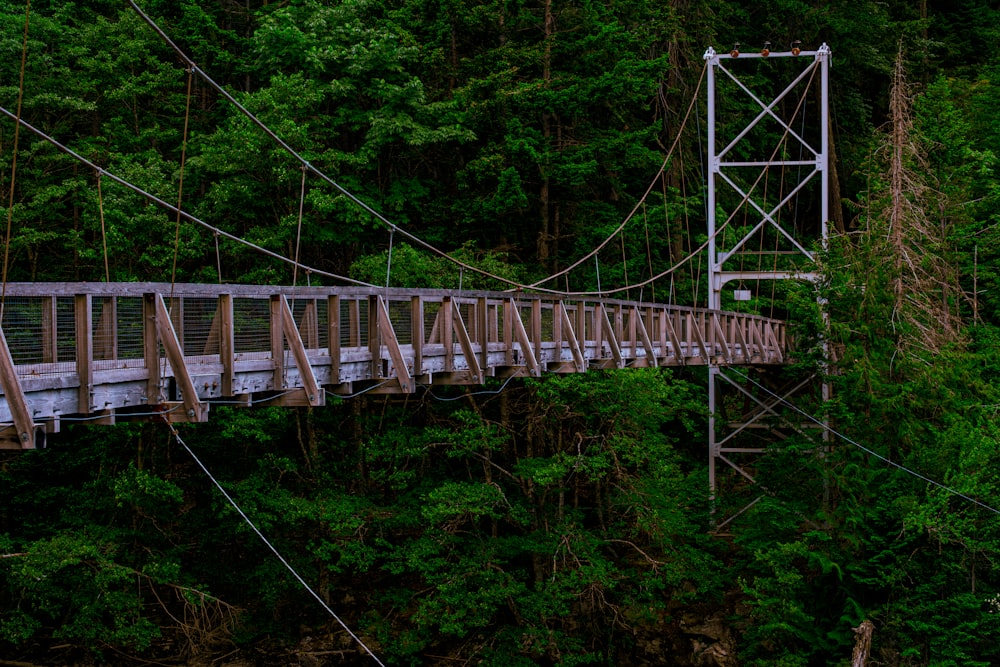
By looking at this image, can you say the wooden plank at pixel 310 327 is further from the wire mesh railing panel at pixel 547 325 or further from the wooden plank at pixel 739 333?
the wooden plank at pixel 739 333

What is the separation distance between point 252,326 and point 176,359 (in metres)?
1.13

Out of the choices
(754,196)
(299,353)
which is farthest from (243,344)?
(754,196)

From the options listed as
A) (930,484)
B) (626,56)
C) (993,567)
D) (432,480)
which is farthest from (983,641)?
(626,56)

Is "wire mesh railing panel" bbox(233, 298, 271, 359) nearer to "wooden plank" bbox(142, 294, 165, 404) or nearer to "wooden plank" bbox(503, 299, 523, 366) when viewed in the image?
"wooden plank" bbox(142, 294, 165, 404)

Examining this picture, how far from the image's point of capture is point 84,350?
17.8 ft

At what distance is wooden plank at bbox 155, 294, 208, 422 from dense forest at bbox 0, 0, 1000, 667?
485 centimetres

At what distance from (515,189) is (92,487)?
7458 mm

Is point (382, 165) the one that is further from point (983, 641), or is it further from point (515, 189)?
point (983, 641)

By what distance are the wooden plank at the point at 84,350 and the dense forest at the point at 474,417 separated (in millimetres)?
5346

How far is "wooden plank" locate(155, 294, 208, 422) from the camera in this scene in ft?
19.2

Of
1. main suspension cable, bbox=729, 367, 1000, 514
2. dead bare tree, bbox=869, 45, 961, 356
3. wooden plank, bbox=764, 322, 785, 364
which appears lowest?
main suspension cable, bbox=729, 367, 1000, 514

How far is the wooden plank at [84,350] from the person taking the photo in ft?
17.8

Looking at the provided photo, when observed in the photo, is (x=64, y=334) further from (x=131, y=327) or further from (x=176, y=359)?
(x=176, y=359)

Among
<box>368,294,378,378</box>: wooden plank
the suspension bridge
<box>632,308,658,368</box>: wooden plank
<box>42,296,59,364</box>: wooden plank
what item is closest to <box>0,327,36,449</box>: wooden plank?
the suspension bridge
